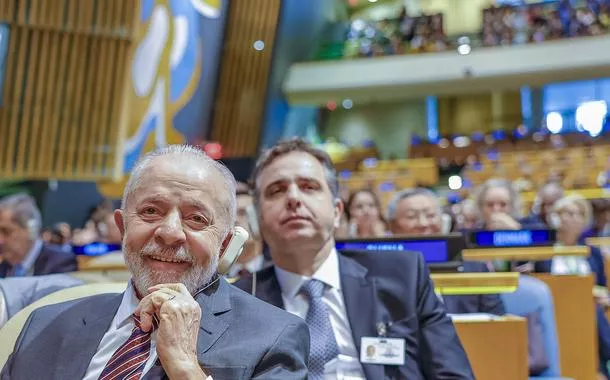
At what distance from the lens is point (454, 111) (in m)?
20.0

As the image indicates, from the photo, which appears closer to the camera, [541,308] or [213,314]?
[213,314]

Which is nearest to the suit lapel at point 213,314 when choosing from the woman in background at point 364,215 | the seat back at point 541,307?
the seat back at point 541,307

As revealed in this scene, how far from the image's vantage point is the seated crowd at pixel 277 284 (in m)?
1.30

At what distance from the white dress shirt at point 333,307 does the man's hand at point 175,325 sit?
29.0 inches

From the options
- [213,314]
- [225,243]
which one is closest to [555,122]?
[225,243]

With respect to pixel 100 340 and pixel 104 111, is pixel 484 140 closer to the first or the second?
pixel 104 111

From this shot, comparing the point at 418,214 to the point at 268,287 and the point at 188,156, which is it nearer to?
the point at 268,287

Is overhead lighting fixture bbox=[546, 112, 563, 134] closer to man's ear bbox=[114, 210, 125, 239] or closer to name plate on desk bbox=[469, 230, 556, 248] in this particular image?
name plate on desk bbox=[469, 230, 556, 248]

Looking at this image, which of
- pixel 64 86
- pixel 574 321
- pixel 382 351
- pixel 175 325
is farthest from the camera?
pixel 64 86

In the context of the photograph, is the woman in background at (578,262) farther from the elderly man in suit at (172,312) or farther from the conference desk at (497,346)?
the elderly man in suit at (172,312)

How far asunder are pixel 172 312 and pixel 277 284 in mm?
879

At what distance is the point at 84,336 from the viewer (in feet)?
4.61

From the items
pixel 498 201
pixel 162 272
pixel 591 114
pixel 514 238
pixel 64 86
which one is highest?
pixel 591 114

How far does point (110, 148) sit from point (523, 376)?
9.11 metres
